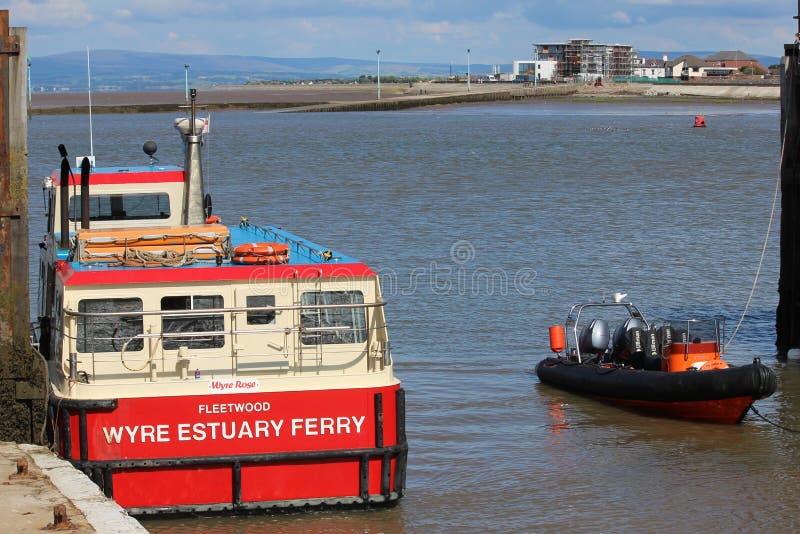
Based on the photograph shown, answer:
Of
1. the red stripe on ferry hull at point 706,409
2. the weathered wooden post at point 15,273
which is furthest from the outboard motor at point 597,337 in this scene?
the weathered wooden post at point 15,273

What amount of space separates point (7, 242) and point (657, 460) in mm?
7681

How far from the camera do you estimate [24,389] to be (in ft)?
38.6

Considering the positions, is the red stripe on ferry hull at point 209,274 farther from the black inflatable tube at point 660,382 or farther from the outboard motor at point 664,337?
the outboard motor at point 664,337

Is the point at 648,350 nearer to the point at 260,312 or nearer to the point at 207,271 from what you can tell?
the point at 260,312

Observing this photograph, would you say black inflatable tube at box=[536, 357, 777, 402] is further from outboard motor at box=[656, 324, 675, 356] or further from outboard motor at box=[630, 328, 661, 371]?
outboard motor at box=[656, 324, 675, 356]

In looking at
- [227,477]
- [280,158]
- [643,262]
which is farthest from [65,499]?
[280,158]

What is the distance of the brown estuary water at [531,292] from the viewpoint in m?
13.2

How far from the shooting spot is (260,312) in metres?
11.5

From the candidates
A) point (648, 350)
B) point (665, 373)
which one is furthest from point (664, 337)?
point (665, 373)

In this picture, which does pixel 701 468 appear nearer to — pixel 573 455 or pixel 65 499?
pixel 573 455

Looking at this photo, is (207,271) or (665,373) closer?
(207,271)

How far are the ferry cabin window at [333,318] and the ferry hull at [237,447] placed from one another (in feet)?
2.11

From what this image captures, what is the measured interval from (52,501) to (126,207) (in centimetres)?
651

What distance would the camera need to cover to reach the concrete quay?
29.8ft
